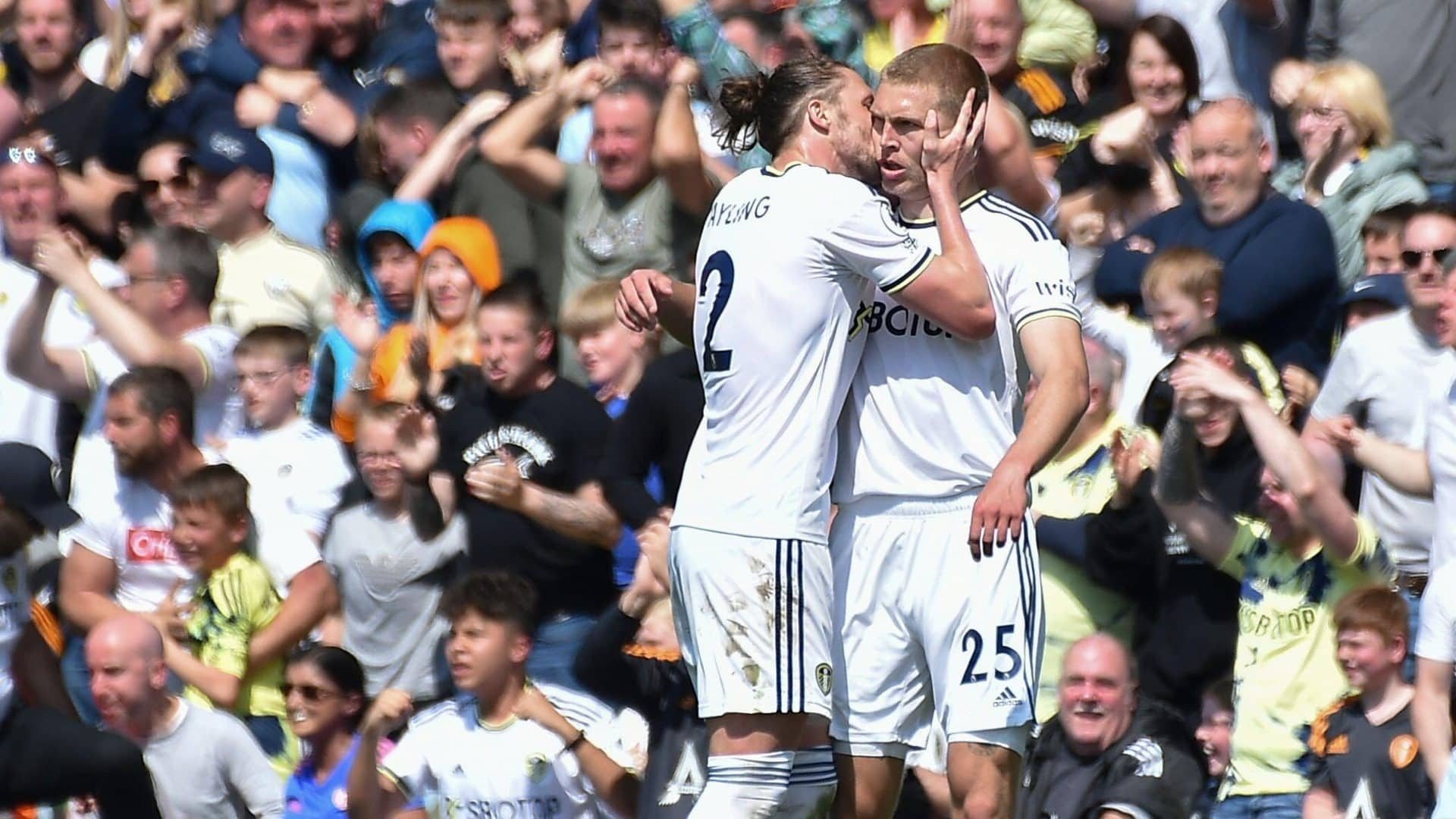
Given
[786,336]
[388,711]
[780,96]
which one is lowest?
[388,711]

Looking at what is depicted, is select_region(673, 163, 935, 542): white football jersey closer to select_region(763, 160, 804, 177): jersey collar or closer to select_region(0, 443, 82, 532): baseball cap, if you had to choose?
select_region(763, 160, 804, 177): jersey collar

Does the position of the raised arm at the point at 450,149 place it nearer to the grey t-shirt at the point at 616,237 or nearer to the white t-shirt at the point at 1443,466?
the grey t-shirt at the point at 616,237

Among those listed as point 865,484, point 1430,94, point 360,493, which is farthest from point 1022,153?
point 1430,94

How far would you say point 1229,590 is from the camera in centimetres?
917

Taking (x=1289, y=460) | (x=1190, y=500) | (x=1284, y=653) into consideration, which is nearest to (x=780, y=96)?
(x=1289, y=460)

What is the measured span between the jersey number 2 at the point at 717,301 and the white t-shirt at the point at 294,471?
3274 millimetres

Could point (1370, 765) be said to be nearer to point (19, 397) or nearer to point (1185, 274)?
point (1185, 274)

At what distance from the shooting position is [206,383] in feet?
35.5

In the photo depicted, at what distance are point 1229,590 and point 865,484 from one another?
2.50 m

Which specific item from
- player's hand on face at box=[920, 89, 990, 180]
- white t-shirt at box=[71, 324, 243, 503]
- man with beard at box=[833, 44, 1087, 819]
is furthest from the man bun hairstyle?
white t-shirt at box=[71, 324, 243, 503]

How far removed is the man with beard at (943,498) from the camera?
6941mm

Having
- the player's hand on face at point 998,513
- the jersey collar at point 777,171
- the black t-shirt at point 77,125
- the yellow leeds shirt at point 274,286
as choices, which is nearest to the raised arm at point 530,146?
the yellow leeds shirt at point 274,286

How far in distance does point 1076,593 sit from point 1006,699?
2482mm

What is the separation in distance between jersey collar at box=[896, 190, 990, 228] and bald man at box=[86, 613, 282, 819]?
11.3ft
